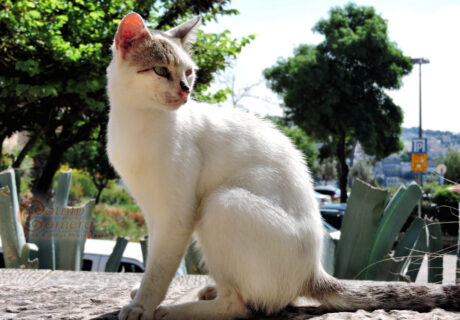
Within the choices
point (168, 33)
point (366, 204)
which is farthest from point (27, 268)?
point (366, 204)

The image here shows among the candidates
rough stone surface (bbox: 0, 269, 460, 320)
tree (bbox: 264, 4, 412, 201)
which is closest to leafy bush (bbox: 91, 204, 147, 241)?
rough stone surface (bbox: 0, 269, 460, 320)

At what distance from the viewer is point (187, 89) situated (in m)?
2.00

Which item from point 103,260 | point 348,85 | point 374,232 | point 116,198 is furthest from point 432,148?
point 374,232

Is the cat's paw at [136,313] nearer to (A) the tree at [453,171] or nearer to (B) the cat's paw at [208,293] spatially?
(B) the cat's paw at [208,293]

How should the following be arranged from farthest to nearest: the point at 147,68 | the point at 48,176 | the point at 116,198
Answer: the point at 116,198, the point at 48,176, the point at 147,68

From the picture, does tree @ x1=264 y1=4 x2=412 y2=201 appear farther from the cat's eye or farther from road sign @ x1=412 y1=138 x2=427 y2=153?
the cat's eye

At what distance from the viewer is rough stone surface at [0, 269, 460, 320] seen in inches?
78.4

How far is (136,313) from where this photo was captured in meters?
1.84

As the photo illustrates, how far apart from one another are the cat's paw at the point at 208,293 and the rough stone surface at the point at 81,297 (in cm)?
6

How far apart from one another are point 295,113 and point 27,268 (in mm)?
21377

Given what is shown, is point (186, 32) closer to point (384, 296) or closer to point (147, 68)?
point (147, 68)

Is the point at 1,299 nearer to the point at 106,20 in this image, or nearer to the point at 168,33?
the point at 168,33

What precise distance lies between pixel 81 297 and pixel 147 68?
132 cm

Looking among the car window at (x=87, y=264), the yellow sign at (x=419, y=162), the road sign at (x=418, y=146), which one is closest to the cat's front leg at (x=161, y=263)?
the car window at (x=87, y=264)
